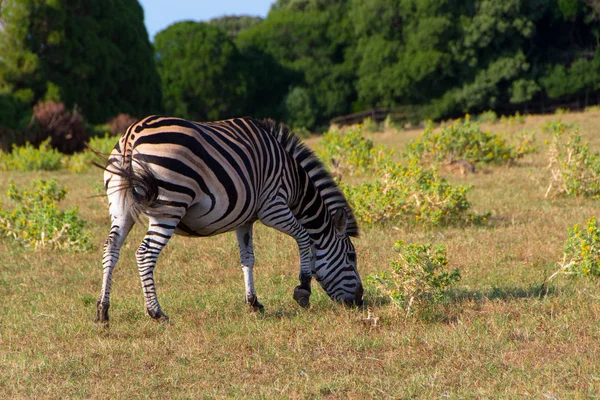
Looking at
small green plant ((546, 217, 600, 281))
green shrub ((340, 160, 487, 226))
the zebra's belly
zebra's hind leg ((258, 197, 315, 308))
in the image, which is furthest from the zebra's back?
green shrub ((340, 160, 487, 226))

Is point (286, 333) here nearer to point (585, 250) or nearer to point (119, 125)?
point (585, 250)

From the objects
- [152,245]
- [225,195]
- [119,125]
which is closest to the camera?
[152,245]

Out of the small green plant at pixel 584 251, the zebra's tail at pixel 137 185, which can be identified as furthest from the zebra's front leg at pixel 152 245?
the small green plant at pixel 584 251

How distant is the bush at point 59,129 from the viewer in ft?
75.3

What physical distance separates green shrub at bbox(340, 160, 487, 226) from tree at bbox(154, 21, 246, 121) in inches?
1316

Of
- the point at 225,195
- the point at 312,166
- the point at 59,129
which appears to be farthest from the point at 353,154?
the point at 59,129

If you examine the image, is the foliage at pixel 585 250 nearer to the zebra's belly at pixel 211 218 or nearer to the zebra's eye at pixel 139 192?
the zebra's belly at pixel 211 218

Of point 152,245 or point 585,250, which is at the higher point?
point 152,245

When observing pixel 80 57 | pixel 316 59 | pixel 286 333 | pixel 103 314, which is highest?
pixel 316 59

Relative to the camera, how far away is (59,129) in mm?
23156

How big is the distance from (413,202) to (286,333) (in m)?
4.98

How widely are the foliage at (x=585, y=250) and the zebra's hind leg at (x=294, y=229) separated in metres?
2.62

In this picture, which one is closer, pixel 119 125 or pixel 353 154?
pixel 353 154

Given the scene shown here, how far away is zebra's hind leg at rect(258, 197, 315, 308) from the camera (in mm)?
6691
